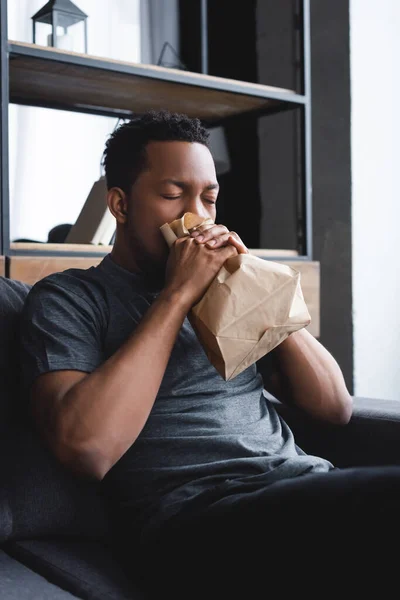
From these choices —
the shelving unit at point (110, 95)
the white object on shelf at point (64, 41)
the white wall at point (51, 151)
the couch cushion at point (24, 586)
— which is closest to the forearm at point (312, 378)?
the couch cushion at point (24, 586)

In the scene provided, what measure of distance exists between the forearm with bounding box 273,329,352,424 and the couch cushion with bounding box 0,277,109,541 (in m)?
0.37

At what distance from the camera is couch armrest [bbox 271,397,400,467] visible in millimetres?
1282

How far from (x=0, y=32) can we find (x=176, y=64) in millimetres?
973

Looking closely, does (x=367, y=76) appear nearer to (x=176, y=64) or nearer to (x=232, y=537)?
(x=176, y=64)

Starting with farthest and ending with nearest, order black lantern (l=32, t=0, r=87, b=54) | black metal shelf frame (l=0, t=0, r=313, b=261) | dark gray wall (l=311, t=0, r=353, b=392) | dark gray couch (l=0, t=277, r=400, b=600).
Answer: dark gray wall (l=311, t=0, r=353, b=392), black lantern (l=32, t=0, r=87, b=54), black metal shelf frame (l=0, t=0, r=313, b=261), dark gray couch (l=0, t=277, r=400, b=600)

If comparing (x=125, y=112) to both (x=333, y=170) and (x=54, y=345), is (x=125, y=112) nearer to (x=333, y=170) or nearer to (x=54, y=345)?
(x=333, y=170)

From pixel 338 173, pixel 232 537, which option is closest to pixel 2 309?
pixel 232 537

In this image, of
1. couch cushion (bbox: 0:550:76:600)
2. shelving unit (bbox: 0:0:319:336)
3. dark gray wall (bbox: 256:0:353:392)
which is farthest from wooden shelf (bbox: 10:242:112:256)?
dark gray wall (bbox: 256:0:353:392)

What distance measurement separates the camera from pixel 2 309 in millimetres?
1159

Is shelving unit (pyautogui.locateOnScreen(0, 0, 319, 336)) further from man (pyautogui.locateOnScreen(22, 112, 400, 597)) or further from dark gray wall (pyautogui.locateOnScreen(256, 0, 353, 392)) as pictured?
man (pyautogui.locateOnScreen(22, 112, 400, 597))

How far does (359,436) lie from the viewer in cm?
132

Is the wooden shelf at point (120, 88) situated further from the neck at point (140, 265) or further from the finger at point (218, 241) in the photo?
the finger at point (218, 241)

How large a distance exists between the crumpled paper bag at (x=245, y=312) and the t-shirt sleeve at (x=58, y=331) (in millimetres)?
156

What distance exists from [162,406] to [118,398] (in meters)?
0.14
